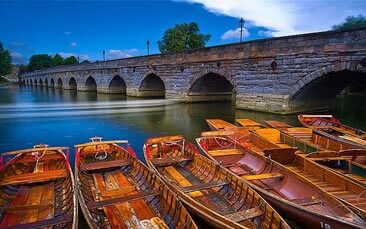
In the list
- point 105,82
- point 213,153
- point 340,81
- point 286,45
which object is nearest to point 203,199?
point 213,153

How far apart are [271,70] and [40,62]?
10445 cm

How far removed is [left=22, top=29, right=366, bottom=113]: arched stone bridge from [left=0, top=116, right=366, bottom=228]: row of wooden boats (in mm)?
7234

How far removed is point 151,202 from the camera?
5.25 metres

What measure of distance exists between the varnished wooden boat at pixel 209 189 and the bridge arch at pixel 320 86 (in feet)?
33.7

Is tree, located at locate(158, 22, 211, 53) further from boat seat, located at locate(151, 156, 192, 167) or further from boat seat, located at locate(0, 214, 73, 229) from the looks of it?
boat seat, located at locate(0, 214, 73, 229)

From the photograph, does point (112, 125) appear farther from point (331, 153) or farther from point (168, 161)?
point (331, 153)

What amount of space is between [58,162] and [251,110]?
14.3 metres

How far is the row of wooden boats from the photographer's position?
443cm

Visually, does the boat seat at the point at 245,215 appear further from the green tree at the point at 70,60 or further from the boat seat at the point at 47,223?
the green tree at the point at 70,60

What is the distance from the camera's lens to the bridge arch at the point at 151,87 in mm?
31434

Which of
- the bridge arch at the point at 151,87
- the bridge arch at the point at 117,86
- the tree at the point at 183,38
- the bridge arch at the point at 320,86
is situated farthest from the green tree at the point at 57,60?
the bridge arch at the point at 320,86

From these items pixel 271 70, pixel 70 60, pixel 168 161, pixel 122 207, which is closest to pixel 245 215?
pixel 122 207

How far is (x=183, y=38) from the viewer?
57062mm

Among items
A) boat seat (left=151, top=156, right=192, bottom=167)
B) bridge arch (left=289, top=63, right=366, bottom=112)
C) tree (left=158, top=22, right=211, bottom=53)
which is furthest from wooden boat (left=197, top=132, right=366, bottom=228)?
tree (left=158, top=22, right=211, bottom=53)
